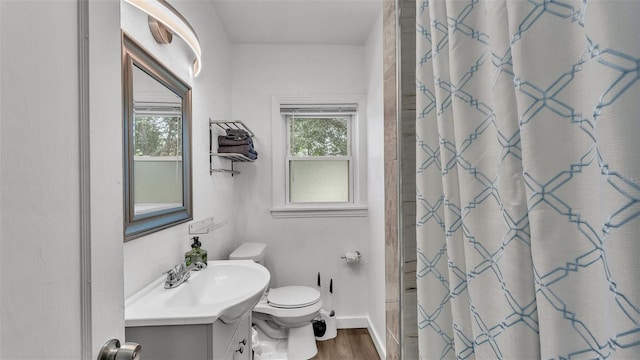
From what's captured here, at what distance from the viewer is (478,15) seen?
545 mm

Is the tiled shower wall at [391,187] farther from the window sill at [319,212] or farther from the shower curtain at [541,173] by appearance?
the window sill at [319,212]

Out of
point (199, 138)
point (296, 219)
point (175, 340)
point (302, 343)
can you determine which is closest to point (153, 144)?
point (199, 138)

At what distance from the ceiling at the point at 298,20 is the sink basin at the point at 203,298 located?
177 cm

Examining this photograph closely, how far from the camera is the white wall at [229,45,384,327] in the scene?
2602 mm

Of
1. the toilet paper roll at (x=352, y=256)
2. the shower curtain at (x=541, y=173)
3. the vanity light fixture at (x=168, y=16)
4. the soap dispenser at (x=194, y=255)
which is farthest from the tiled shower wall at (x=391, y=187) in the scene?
the toilet paper roll at (x=352, y=256)

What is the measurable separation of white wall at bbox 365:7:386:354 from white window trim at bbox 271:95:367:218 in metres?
0.09

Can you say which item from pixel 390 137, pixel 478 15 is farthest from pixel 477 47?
pixel 390 137

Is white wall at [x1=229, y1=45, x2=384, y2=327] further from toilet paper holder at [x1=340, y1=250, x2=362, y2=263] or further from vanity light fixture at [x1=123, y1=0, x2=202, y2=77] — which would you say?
vanity light fixture at [x1=123, y1=0, x2=202, y2=77]

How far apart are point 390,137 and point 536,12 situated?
543mm

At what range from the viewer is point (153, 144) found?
4.25 ft

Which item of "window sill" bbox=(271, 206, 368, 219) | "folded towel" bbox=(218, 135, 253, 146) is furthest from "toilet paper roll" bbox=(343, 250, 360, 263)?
"folded towel" bbox=(218, 135, 253, 146)

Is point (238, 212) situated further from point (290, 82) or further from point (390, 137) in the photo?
point (390, 137)

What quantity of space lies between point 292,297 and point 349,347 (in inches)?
24.9

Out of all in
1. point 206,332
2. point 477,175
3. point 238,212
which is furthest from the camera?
point 238,212
